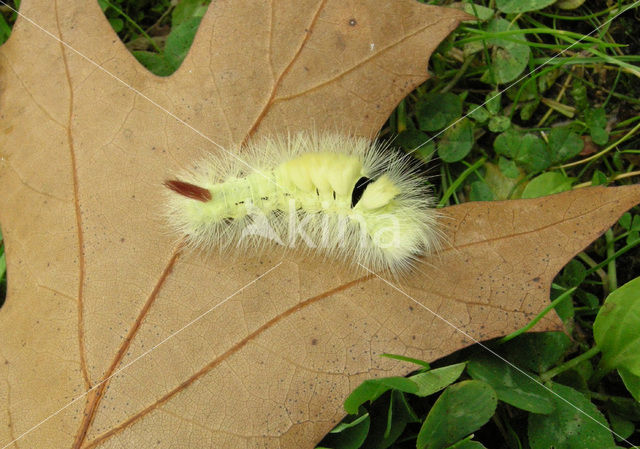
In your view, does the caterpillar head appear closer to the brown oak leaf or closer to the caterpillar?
the caterpillar

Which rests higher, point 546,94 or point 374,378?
point 546,94

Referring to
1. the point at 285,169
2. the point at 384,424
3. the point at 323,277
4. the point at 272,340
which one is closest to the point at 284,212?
the point at 285,169

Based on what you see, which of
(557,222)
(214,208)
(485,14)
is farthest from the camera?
(485,14)

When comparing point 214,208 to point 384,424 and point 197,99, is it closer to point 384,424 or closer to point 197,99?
point 197,99

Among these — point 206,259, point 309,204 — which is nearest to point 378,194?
point 309,204

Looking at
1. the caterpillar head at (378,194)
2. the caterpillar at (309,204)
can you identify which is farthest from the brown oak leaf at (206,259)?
the caterpillar head at (378,194)

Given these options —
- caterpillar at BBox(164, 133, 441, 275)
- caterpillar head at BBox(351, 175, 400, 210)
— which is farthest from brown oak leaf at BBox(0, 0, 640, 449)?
caterpillar head at BBox(351, 175, 400, 210)
